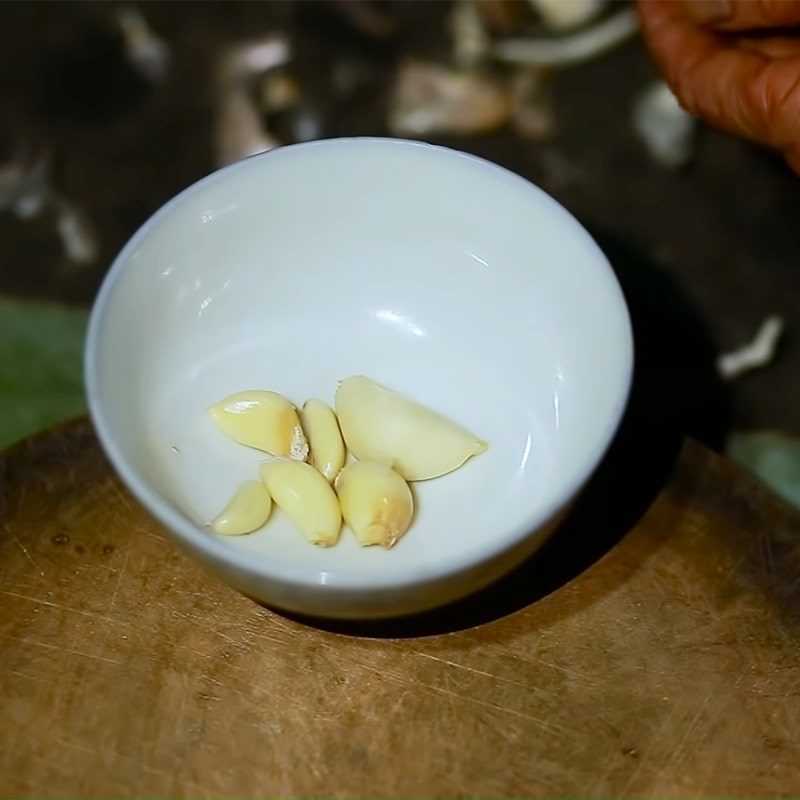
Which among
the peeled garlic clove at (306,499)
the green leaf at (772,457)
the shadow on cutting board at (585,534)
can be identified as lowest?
the green leaf at (772,457)

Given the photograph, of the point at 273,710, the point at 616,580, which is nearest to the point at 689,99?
the point at 616,580

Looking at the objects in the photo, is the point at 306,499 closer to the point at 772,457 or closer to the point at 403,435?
the point at 403,435

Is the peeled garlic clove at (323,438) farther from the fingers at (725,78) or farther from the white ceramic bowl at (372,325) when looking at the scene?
the fingers at (725,78)

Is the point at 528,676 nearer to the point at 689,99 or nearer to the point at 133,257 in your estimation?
the point at 133,257

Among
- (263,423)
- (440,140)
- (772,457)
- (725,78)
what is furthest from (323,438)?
(440,140)

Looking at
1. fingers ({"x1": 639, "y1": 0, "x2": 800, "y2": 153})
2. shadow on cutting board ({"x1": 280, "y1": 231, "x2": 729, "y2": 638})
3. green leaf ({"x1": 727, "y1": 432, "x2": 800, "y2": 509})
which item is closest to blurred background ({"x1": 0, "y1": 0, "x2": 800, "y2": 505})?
green leaf ({"x1": 727, "y1": 432, "x2": 800, "y2": 509})

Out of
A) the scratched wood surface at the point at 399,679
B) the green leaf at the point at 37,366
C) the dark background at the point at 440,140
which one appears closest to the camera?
the scratched wood surface at the point at 399,679

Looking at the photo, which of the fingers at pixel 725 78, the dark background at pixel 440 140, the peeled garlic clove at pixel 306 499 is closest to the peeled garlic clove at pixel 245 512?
the peeled garlic clove at pixel 306 499
